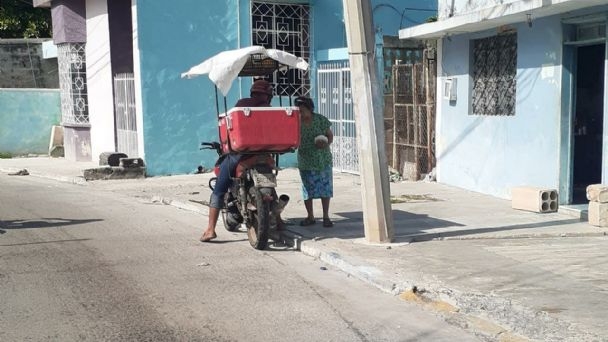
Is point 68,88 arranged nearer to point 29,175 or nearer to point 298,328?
Answer: point 29,175

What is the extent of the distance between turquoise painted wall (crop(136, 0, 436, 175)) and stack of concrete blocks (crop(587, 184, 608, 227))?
28.7 ft

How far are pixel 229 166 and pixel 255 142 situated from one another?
26.0 inches

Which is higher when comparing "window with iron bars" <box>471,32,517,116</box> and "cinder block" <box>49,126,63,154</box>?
"window with iron bars" <box>471,32,517,116</box>

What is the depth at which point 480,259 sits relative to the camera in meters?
7.06

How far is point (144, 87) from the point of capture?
15.3 m

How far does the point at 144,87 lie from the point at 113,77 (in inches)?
90.5

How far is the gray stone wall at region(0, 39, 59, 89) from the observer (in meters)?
23.0

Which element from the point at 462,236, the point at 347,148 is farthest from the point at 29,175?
the point at 462,236

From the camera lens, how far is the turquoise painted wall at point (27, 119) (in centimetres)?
2125

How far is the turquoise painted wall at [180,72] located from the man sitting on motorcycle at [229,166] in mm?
7759

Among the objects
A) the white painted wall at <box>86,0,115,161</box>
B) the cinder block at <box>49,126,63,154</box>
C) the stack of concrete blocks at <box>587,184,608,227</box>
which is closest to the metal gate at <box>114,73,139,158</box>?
the white painted wall at <box>86,0,115,161</box>

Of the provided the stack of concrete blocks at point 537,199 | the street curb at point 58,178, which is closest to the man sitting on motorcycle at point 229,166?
the stack of concrete blocks at point 537,199

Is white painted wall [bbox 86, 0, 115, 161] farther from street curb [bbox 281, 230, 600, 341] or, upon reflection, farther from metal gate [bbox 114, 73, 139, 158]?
street curb [bbox 281, 230, 600, 341]

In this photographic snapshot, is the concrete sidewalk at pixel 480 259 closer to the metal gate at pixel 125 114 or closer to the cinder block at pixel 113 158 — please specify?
the cinder block at pixel 113 158
